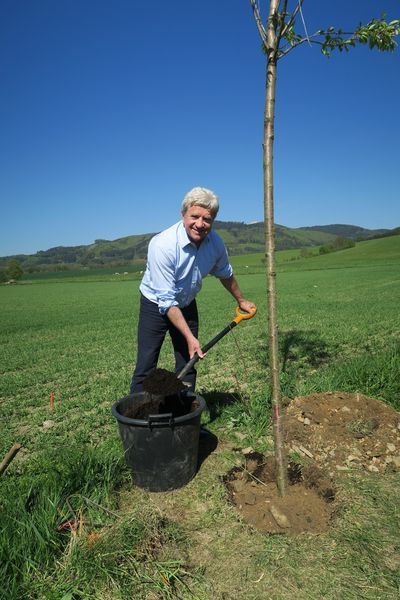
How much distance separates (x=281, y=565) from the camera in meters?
2.40

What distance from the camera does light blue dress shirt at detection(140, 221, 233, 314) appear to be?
3.43 meters

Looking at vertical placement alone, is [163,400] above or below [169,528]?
above

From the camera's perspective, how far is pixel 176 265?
352 centimetres

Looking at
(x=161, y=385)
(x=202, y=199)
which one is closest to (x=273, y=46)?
(x=202, y=199)

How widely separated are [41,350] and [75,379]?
437cm

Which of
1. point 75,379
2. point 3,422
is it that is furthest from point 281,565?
point 75,379

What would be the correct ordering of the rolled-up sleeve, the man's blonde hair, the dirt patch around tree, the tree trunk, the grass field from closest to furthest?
the grass field → the tree trunk → the dirt patch around tree → the man's blonde hair → the rolled-up sleeve

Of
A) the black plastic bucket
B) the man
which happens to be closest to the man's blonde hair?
the man

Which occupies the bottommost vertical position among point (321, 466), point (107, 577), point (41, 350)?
point (41, 350)

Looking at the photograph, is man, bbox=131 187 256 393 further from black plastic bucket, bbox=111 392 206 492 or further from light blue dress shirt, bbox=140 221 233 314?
black plastic bucket, bbox=111 392 206 492

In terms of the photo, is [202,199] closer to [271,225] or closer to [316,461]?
[271,225]

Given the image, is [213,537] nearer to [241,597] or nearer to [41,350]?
[241,597]

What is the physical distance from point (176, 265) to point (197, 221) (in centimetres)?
45

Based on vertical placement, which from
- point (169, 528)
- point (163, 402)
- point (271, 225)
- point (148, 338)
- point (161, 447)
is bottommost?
point (169, 528)
